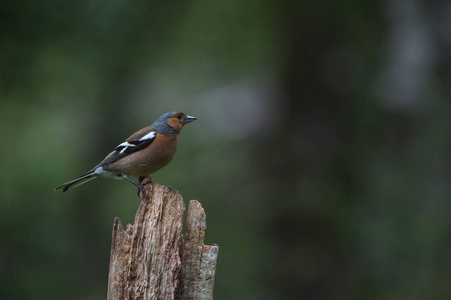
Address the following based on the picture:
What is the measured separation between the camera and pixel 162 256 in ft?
13.4

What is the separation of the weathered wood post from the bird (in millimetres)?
1501

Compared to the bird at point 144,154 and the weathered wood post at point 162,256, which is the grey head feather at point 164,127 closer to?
the bird at point 144,154

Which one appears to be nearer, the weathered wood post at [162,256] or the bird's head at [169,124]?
the weathered wood post at [162,256]

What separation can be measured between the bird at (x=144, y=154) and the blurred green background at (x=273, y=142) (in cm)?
349

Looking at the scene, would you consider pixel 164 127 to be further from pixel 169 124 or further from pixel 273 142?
pixel 273 142

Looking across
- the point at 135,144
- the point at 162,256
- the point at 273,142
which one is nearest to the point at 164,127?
the point at 135,144

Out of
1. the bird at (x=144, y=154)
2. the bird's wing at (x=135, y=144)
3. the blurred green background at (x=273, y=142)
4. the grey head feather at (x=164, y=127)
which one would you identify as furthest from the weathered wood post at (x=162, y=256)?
the blurred green background at (x=273, y=142)

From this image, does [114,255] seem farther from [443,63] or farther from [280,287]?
[443,63]

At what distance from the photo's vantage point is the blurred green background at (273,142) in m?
9.05

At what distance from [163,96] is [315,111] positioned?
5033 mm

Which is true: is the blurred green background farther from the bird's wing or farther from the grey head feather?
the bird's wing

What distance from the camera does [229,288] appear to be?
439 inches

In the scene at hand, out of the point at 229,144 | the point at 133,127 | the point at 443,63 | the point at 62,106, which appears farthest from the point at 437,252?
the point at 62,106

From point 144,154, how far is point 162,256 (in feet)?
6.47
